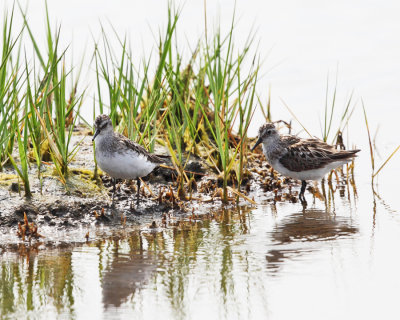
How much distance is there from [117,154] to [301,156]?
314 centimetres

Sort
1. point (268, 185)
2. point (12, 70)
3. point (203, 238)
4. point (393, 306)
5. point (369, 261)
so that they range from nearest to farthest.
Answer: point (393, 306) < point (369, 261) < point (203, 238) < point (12, 70) < point (268, 185)

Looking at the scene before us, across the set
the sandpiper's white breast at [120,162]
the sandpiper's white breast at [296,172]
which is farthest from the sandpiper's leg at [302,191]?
the sandpiper's white breast at [120,162]

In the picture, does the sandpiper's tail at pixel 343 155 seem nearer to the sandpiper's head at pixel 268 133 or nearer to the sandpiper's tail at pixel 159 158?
the sandpiper's head at pixel 268 133

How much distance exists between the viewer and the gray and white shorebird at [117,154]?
10062 mm

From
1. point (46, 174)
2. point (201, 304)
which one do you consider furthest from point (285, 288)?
point (46, 174)

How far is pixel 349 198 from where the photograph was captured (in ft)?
36.8

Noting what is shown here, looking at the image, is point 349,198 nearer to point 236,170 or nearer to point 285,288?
point 236,170

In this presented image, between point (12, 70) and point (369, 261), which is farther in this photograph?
Answer: point (12, 70)

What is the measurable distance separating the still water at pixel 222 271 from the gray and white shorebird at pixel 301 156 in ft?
4.26

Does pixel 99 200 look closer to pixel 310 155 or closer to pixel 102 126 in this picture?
pixel 102 126

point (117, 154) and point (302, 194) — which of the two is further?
point (302, 194)

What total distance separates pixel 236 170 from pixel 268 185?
112 cm

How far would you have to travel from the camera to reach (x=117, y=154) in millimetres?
10086

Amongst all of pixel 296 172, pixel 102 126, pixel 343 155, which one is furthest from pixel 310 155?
pixel 102 126
